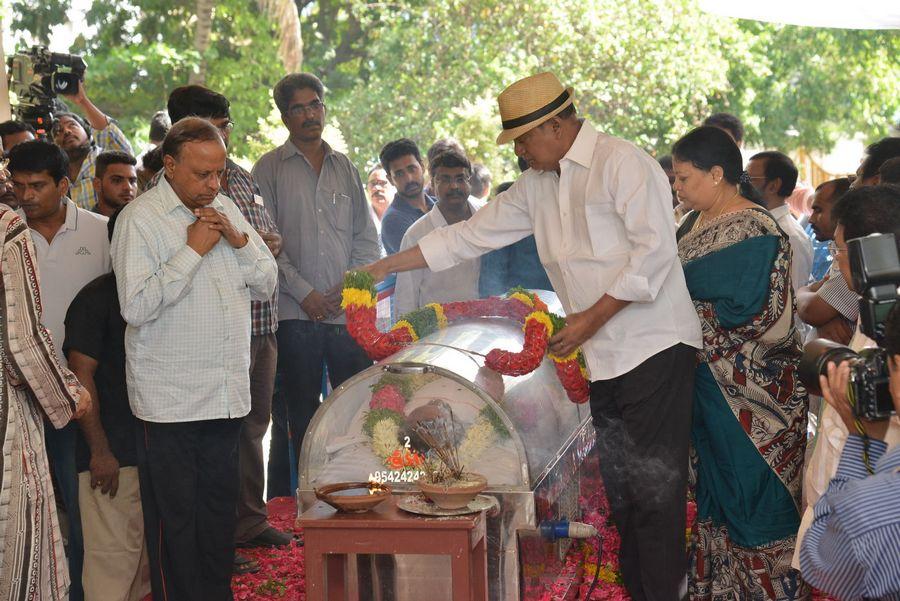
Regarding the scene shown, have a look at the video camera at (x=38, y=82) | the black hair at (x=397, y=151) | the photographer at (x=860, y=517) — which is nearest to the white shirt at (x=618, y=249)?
the photographer at (x=860, y=517)

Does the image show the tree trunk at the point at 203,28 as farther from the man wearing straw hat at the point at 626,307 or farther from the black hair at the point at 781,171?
the man wearing straw hat at the point at 626,307

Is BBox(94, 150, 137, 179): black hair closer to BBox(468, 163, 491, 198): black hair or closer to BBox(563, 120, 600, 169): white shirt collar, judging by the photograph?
BBox(563, 120, 600, 169): white shirt collar

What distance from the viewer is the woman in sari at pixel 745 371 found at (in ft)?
14.5

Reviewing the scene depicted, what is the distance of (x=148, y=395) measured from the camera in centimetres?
414

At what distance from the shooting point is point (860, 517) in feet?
7.22

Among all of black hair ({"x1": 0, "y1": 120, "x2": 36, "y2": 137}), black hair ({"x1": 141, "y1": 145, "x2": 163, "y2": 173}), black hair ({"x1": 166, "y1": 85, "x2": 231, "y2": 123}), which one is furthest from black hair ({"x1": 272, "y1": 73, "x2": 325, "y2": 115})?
black hair ({"x1": 0, "y1": 120, "x2": 36, "y2": 137})

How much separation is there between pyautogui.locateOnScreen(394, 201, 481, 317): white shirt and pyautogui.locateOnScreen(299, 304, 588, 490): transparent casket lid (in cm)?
199

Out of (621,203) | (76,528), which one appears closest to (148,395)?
(76,528)

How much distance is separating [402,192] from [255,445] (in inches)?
111

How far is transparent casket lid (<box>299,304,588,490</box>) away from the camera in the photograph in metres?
4.12

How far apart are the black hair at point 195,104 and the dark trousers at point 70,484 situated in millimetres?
1744

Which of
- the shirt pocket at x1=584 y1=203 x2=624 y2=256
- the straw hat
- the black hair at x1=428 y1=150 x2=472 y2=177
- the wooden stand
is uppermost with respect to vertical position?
the black hair at x1=428 y1=150 x2=472 y2=177

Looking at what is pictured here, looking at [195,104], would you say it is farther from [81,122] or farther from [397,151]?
[397,151]

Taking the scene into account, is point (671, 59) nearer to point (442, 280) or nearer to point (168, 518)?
point (442, 280)
